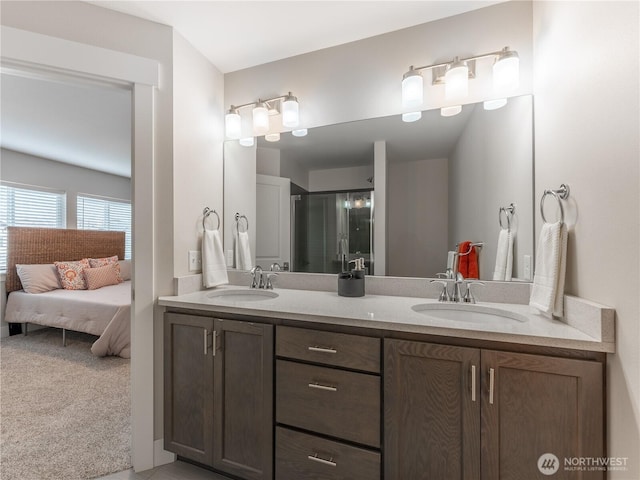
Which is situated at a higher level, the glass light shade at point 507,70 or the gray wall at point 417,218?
the glass light shade at point 507,70

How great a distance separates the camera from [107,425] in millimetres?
1970

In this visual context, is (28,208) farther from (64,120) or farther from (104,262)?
(64,120)

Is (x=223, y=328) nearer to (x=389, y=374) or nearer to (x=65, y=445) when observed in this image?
(x=389, y=374)

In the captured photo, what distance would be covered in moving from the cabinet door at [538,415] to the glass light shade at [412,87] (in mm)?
1347

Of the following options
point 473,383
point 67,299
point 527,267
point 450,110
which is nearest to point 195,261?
point 473,383

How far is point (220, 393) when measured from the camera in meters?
1.44

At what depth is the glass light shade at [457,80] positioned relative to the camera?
1.54 m

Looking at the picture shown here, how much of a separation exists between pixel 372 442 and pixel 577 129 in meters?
1.44

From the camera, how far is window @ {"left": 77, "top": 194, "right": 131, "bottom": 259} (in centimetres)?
479

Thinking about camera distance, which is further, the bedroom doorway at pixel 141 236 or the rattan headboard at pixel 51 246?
the rattan headboard at pixel 51 246

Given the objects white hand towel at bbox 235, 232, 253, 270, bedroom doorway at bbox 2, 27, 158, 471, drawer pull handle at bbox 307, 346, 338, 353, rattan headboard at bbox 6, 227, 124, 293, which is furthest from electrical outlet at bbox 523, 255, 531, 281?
rattan headboard at bbox 6, 227, 124, 293

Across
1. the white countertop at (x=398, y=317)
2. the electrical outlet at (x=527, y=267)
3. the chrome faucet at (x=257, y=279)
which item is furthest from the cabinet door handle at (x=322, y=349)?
the electrical outlet at (x=527, y=267)

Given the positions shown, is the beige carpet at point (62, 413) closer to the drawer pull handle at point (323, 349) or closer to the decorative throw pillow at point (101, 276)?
the decorative throw pillow at point (101, 276)

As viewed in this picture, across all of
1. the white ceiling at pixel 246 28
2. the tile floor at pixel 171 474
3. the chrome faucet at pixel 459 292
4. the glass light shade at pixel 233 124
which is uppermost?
the white ceiling at pixel 246 28
